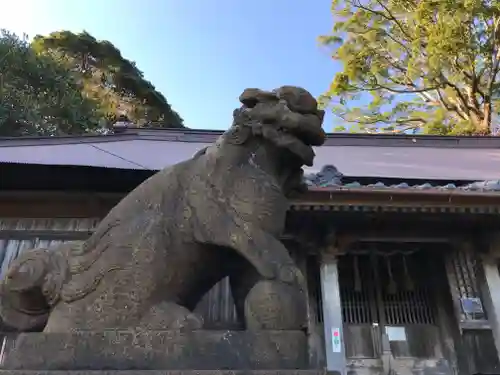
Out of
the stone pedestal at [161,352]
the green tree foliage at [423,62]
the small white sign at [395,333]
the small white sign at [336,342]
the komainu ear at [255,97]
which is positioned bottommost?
the stone pedestal at [161,352]

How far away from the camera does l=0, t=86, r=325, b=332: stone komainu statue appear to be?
214 centimetres

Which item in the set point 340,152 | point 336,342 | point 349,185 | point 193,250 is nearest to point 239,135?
point 193,250

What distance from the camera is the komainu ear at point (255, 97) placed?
8.36 ft

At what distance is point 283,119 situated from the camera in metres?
2.44

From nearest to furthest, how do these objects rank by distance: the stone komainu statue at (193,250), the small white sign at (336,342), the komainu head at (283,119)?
the stone komainu statue at (193,250), the komainu head at (283,119), the small white sign at (336,342)

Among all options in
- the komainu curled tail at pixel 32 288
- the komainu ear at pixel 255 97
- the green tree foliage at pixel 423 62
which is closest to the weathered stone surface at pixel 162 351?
the komainu curled tail at pixel 32 288

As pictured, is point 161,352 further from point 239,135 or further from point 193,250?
point 239,135

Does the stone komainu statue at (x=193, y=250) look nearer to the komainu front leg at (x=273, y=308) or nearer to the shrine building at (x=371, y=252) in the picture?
the komainu front leg at (x=273, y=308)

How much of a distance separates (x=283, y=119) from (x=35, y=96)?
1539cm

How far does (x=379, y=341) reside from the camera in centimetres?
646

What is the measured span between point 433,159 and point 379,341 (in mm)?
4993

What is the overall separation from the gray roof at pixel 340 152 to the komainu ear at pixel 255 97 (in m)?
5.02

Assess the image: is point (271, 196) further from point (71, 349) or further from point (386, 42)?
point (386, 42)

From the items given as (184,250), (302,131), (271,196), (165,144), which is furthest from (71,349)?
(165,144)
